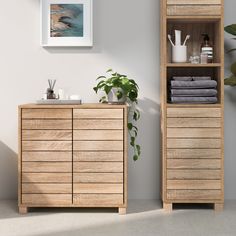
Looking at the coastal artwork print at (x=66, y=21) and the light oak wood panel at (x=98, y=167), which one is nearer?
the light oak wood panel at (x=98, y=167)

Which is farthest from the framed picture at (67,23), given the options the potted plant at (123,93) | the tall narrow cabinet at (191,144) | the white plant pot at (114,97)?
the tall narrow cabinet at (191,144)

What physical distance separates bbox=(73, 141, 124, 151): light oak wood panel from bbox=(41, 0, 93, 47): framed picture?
0.97m

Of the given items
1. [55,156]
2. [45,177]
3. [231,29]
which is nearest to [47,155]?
[55,156]

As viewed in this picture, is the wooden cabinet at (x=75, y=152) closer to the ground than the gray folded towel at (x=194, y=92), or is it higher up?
closer to the ground

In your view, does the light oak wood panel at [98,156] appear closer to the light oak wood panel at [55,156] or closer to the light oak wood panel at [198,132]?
the light oak wood panel at [55,156]

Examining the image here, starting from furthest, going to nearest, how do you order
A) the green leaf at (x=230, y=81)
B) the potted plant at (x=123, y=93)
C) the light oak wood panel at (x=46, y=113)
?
the green leaf at (x=230, y=81) → the potted plant at (x=123, y=93) → the light oak wood panel at (x=46, y=113)

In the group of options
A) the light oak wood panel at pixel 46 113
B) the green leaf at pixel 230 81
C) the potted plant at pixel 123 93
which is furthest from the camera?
the green leaf at pixel 230 81

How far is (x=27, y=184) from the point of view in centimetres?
421

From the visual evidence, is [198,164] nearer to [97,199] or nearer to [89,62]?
[97,199]

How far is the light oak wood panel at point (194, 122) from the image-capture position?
4309 millimetres

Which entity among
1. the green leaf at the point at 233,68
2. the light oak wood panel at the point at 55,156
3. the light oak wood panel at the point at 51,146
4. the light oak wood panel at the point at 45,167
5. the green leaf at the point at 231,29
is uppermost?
the green leaf at the point at 231,29

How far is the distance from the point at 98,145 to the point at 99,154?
0.24 ft

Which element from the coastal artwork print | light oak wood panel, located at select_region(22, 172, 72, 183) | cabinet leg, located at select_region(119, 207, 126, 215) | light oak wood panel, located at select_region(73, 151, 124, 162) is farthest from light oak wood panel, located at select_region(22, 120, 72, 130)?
the coastal artwork print

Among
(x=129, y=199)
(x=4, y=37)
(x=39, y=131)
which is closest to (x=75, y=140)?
(x=39, y=131)
